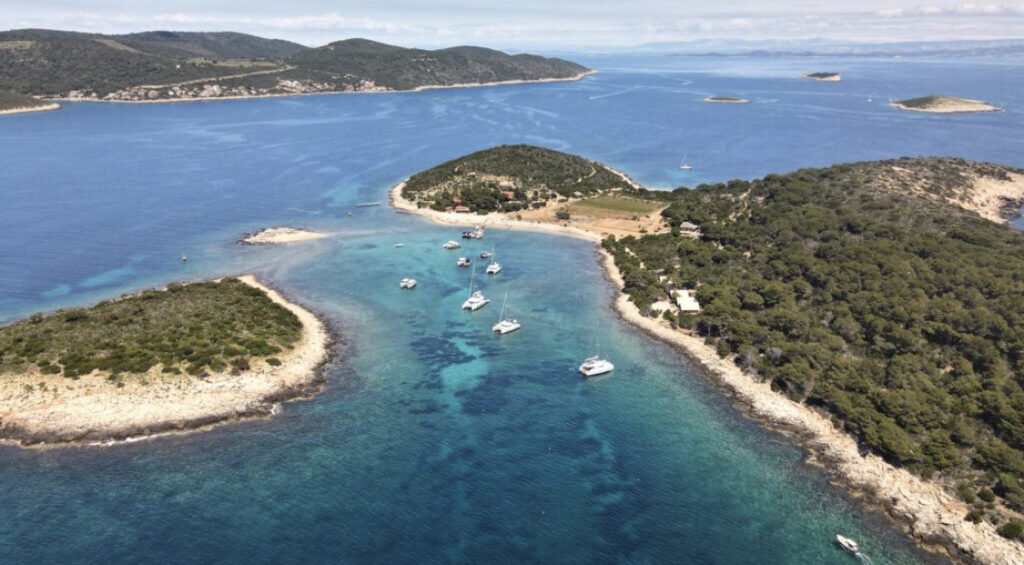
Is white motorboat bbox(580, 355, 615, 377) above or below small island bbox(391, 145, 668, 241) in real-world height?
below

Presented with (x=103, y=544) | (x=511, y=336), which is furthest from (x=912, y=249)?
(x=103, y=544)

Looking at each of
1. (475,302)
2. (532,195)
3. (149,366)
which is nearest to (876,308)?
(475,302)

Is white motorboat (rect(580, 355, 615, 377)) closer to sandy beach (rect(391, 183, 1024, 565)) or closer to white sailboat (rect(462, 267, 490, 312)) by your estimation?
sandy beach (rect(391, 183, 1024, 565))

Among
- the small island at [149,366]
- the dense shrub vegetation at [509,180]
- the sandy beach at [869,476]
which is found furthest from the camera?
the dense shrub vegetation at [509,180]

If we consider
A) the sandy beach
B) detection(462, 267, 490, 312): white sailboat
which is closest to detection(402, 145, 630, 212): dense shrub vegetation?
detection(462, 267, 490, 312): white sailboat

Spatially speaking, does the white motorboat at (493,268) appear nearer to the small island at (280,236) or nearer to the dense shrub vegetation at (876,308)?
the dense shrub vegetation at (876,308)

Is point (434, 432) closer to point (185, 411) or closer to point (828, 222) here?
point (185, 411)

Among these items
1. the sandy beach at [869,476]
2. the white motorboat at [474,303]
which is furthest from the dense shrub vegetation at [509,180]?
the sandy beach at [869,476]
